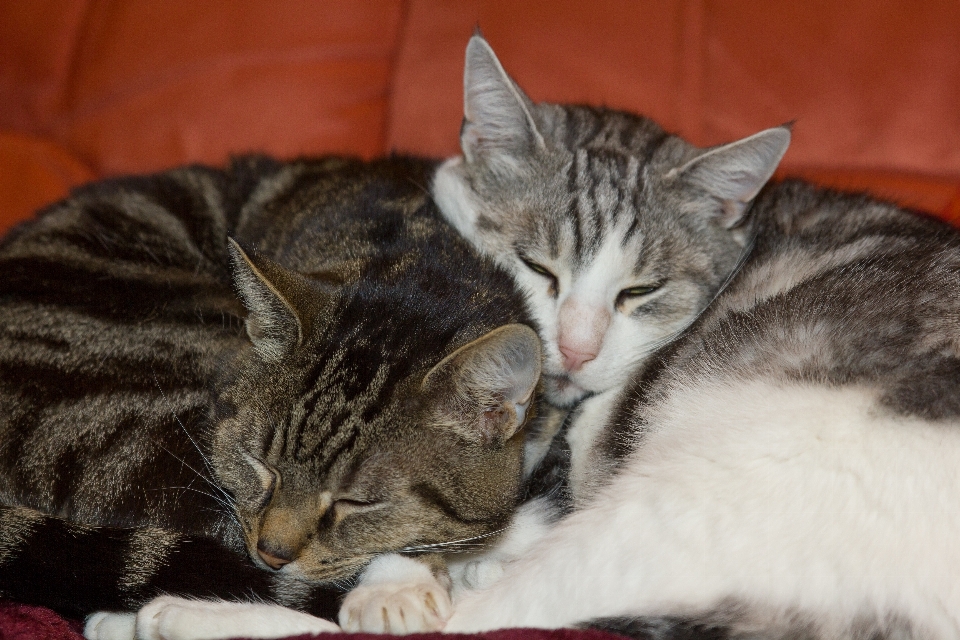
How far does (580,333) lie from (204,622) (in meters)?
0.83

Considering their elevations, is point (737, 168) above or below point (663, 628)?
above

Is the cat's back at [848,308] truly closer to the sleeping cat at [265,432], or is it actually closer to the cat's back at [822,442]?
the cat's back at [822,442]

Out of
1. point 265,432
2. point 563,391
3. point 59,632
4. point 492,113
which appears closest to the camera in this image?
point 59,632

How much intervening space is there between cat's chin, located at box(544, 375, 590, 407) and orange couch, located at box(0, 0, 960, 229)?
3.38ft

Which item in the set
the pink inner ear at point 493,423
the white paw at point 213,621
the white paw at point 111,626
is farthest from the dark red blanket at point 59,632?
the pink inner ear at point 493,423

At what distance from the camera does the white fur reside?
1.14m

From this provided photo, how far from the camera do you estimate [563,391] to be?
171 cm

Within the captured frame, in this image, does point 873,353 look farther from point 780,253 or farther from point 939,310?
point 780,253

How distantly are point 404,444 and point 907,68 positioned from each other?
1.70 m

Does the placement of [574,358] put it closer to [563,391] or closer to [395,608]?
[563,391]

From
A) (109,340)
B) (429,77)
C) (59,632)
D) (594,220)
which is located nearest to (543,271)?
(594,220)

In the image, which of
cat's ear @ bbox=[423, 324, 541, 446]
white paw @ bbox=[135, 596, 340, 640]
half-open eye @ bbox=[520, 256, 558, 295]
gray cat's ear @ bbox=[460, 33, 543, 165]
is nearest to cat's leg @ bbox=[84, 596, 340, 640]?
white paw @ bbox=[135, 596, 340, 640]

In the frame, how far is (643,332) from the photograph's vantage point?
1.72 meters

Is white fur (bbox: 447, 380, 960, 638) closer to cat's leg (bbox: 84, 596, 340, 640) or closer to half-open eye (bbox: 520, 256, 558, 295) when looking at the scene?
cat's leg (bbox: 84, 596, 340, 640)
